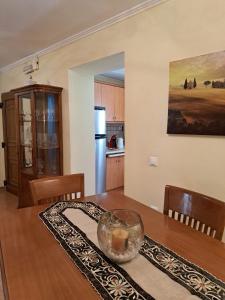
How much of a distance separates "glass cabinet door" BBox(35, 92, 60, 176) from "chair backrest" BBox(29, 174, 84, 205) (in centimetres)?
163

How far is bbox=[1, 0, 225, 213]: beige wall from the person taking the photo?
5.93ft

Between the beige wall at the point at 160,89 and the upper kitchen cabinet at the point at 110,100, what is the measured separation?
1.75 metres

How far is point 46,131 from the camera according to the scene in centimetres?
346

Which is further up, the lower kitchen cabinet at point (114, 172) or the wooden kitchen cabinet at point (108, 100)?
the wooden kitchen cabinet at point (108, 100)

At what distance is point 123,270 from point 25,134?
318 cm

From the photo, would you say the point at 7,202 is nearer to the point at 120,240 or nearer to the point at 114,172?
the point at 114,172

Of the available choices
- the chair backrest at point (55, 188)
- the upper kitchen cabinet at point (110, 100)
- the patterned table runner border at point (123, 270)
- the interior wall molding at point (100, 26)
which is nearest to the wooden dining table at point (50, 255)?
the patterned table runner border at point (123, 270)

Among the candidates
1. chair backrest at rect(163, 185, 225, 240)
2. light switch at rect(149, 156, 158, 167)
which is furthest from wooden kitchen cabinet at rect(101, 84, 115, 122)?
chair backrest at rect(163, 185, 225, 240)

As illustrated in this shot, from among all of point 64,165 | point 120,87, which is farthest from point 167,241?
point 120,87

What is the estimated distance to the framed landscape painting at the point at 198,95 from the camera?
5.72 ft

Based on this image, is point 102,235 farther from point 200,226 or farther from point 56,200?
point 56,200

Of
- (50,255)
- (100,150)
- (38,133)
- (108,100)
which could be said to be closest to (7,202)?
(38,133)

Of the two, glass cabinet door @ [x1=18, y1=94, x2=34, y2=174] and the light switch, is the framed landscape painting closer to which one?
the light switch

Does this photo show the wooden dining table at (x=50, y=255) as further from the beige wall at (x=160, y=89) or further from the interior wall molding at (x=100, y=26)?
the interior wall molding at (x=100, y=26)
